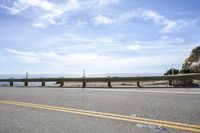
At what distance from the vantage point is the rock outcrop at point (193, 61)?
21.4m

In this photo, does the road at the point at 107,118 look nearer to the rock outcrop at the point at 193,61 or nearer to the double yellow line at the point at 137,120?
the double yellow line at the point at 137,120

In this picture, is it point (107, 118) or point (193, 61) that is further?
point (193, 61)

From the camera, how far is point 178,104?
8.34m

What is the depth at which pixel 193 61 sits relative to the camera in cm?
2281

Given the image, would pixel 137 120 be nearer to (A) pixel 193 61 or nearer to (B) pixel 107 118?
(B) pixel 107 118

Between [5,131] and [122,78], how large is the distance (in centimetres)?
1429

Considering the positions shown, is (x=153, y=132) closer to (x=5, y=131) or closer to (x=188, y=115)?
(x=188, y=115)

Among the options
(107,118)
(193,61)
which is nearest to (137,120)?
(107,118)

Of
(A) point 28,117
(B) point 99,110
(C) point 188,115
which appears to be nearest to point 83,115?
(B) point 99,110

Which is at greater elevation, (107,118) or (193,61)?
(193,61)

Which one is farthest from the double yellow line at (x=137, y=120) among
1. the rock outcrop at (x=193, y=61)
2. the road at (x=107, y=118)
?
the rock outcrop at (x=193, y=61)

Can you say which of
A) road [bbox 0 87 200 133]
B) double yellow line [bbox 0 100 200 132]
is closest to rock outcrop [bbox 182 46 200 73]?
road [bbox 0 87 200 133]

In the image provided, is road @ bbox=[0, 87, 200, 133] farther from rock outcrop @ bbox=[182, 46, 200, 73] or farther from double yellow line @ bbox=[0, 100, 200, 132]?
rock outcrop @ bbox=[182, 46, 200, 73]

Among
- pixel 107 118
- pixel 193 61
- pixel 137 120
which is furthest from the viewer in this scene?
pixel 193 61
